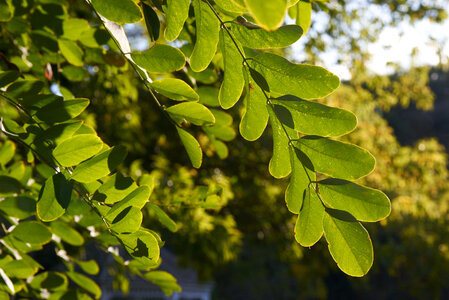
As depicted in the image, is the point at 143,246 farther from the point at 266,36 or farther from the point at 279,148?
the point at 266,36

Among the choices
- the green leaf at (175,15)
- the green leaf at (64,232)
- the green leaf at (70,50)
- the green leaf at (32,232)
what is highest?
the green leaf at (175,15)

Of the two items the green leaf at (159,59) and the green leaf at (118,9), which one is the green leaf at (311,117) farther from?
the green leaf at (118,9)

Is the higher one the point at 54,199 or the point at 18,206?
the point at 54,199

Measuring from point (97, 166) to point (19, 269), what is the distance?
55 centimetres

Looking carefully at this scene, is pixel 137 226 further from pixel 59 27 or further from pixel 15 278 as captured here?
pixel 59 27

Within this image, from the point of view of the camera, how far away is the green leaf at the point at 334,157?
3.12 ft

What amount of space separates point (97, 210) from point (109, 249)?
0.48 metres

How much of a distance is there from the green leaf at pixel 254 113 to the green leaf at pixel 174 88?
12 cm

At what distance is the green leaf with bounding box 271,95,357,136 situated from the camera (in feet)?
3.16

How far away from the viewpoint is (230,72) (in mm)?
1017

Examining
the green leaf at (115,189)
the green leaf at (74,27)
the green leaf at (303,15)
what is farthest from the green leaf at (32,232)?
the green leaf at (303,15)

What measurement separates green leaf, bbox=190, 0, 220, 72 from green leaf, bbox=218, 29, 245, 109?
22 millimetres

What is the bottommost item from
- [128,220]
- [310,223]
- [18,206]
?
[18,206]

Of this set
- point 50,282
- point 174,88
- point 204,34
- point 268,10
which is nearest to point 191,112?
point 174,88
